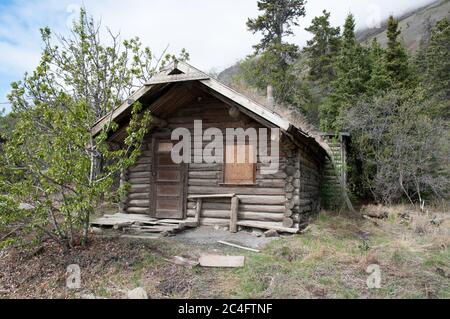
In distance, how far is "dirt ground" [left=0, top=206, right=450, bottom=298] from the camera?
4805 millimetres

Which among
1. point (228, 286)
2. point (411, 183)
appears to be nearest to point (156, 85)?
point (228, 286)

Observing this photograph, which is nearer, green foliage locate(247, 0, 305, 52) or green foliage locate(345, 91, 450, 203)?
green foliage locate(345, 91, 450, 203)

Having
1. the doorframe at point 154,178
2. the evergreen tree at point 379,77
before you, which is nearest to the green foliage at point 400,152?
the evergreen tree at point 379,77

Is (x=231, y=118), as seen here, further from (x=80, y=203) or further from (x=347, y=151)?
(x=347, y=151)

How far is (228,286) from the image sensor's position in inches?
195

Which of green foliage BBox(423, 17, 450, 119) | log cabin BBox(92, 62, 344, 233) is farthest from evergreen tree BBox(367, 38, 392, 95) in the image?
log cabin BBox(92, 62, 344, 233)

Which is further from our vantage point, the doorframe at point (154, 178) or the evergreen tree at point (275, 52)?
the evergreen tree at point (275, 52)

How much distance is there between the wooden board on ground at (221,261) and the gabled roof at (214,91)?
319cm

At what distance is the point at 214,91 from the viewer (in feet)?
28.5

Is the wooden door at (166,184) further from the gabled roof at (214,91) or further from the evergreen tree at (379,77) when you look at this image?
the evergreen tree at (379,77)

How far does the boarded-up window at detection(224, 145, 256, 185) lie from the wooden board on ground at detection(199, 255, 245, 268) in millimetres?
3350

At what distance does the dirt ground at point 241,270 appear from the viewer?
4805mm

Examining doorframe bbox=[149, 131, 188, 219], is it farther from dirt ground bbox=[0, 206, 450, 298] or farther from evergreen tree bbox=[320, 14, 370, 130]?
evergreen tree bbox=[320, 14, 370, 130]
